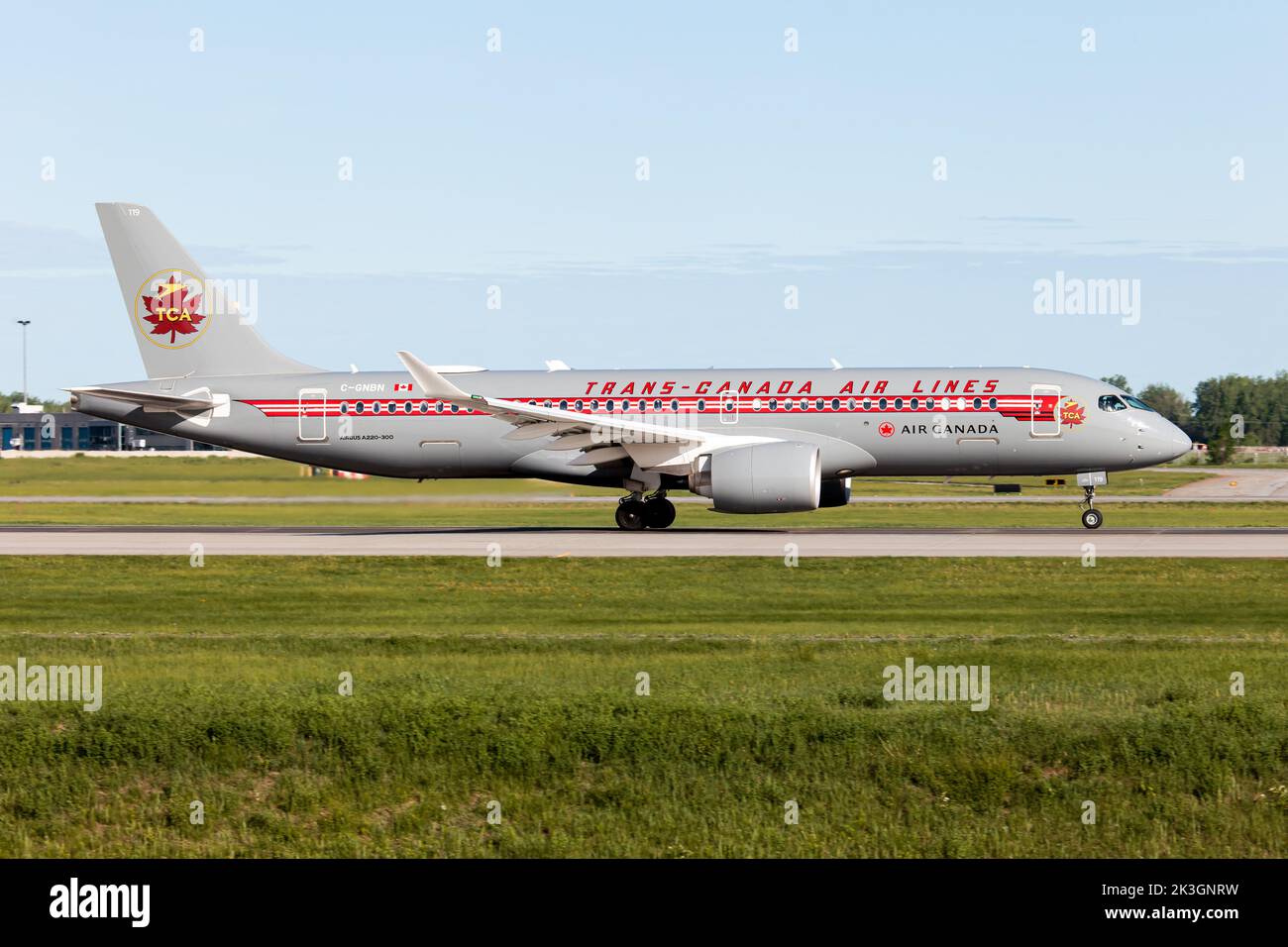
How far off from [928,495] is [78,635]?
1892 inches

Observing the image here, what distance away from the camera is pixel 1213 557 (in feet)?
104

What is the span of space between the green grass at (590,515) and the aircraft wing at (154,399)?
416 centimetres

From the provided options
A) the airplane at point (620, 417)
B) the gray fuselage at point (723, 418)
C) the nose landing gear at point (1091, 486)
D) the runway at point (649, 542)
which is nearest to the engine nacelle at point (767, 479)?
the airplane at point (620, 417)

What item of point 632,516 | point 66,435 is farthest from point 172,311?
point 66,435

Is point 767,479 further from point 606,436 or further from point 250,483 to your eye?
point 250,483

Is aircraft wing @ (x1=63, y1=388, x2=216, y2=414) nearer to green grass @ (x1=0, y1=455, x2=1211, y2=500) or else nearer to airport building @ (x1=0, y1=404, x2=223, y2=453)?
green grass @ (x1=0, y1=455, x2=1211, y2=500)

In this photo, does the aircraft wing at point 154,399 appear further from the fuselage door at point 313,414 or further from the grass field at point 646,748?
the grass field at point 646,748

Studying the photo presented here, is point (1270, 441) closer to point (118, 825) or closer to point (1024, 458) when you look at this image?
point (1024, 458)

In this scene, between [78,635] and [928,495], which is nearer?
[78,635]

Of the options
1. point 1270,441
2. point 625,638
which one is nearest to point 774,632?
point 625,638

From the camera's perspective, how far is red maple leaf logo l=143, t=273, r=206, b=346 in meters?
44.2

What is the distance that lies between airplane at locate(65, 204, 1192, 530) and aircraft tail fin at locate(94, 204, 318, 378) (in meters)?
0.04

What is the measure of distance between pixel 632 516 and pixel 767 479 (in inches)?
226

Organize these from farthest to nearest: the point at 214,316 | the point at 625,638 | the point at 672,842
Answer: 1. the point at 214,316
2. the point at 625,638
3. the point at 672,842
